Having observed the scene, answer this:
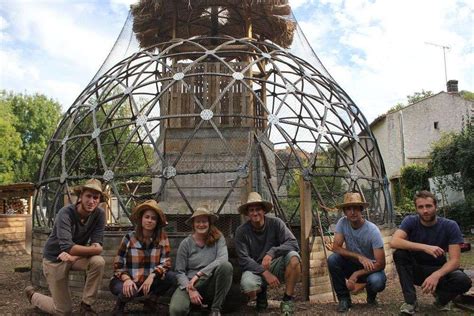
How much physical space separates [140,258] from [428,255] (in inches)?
112

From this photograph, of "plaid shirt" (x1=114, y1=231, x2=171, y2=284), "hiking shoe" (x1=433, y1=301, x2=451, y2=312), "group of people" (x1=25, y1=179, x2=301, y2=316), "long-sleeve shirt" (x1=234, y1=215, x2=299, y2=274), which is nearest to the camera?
"group of people" (x1=25, y1=179, x2=301, y2=316)

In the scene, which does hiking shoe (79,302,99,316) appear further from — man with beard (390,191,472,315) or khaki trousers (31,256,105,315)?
man with beard (390,191,472,315)

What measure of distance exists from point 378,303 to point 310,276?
0.93 m

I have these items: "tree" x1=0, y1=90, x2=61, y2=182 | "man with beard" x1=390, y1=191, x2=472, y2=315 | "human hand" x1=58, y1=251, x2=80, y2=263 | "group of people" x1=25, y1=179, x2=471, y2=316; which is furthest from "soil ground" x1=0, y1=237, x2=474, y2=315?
"tree" x1=0, y1=90, x2=61, y2=182

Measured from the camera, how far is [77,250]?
4.43 m

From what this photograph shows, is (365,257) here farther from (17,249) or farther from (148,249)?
(17,249)

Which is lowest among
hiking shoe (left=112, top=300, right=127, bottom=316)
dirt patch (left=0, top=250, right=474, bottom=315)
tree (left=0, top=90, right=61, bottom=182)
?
dirt patch (left=0, top=250, right=474, bottom=315)

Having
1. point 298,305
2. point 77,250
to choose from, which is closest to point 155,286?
point 77,250

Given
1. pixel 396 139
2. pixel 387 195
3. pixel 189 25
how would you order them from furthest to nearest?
1. pixel 396 139
2. pixel 189 25
3. pixel 387 195

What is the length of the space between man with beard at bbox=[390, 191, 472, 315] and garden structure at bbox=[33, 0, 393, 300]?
153 cm

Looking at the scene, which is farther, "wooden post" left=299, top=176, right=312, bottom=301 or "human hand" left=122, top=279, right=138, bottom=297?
"wooden post" left=299, top=176, right=312, bottom=301

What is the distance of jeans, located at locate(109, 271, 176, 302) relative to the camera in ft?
14.5

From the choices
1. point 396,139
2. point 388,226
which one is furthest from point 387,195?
point 396,139

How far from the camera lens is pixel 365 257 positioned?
15.7 ft
